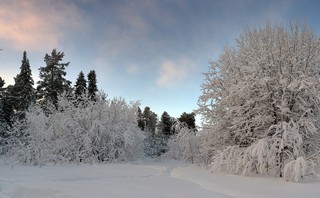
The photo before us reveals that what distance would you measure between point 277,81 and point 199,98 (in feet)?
19.5

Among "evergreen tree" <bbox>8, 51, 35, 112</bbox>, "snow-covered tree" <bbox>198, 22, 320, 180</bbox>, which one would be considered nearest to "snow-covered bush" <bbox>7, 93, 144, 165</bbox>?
"snow-covered tree" <bbox>198, 22, 320, 180</bbox>

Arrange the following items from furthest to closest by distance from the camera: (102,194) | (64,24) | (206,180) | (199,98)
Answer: (199,98) → (64,24) → (206,180) → (102,194)

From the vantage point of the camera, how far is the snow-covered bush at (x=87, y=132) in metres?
18.3

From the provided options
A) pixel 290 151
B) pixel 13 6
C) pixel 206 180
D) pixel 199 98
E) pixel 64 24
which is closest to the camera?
pixel 206 180

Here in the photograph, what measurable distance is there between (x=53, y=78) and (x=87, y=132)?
2172cm

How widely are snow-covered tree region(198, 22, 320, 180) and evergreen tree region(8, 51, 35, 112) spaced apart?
2513 cm

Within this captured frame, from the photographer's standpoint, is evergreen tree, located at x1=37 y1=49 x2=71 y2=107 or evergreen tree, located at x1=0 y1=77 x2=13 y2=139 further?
evergreen tree, located at x1=37 y1=49 x2=71 y2=107

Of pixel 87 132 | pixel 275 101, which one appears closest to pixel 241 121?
pixel 275 101

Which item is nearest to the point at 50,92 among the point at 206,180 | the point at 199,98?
the point at 199,98

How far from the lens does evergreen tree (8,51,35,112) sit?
1251 inches

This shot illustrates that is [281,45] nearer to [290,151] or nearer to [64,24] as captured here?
[290,151]

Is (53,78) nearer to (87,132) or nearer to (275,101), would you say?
(87,132)

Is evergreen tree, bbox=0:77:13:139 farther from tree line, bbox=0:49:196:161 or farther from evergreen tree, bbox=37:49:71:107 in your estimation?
evergreen tree, bbox=37:49:71:107

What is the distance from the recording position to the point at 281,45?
40.0 ft
